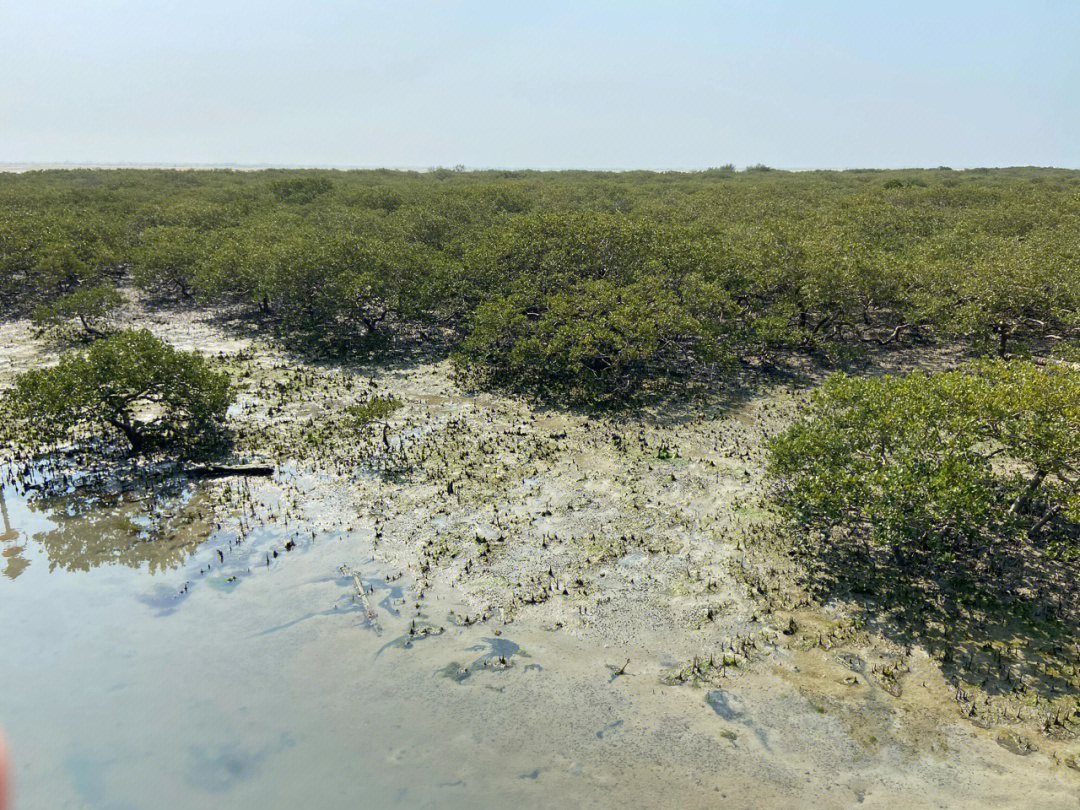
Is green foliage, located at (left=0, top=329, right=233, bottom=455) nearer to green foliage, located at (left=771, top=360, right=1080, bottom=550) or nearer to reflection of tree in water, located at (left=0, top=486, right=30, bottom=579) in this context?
reflection of tree in water, located at (left=0, top=486, right=30, bottom=579)

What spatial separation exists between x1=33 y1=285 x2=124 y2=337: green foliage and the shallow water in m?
24.1

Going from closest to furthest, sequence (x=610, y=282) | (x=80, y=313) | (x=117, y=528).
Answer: (x=117, y=528), (x=610, y=282), (x=80, y=313)

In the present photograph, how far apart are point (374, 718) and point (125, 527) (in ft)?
35.5

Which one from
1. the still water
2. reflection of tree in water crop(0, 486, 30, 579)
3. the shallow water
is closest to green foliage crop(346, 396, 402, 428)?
the still water

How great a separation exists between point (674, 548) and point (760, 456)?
680cm

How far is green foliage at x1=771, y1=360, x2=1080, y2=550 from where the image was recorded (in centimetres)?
1405

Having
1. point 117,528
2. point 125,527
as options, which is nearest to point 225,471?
point 125,527

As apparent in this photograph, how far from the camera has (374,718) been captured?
11.8 m

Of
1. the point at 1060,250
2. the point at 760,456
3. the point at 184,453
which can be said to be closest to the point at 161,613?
the point at 184,453

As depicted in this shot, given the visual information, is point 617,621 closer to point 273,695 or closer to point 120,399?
Result: point 273,695

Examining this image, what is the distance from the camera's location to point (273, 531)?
695 inches

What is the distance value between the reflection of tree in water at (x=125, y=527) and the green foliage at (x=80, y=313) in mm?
19953

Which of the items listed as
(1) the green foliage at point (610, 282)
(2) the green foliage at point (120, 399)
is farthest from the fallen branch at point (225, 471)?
(1) the green foliage at point (610, 282)

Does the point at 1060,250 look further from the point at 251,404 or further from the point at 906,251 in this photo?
the point at 251,404
